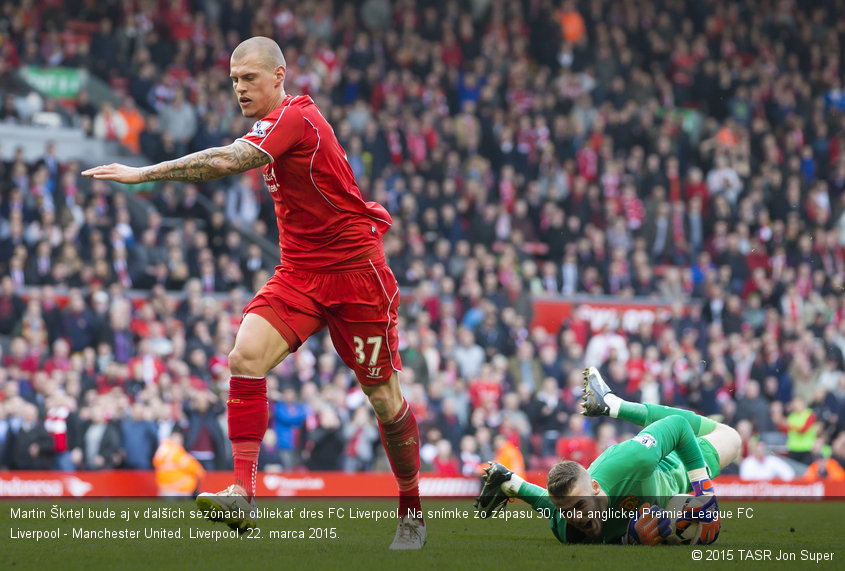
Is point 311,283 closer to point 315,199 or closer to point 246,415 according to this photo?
point 315,199

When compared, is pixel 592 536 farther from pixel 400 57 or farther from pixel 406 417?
pixel 400 57

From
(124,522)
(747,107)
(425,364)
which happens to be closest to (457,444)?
(425,364)

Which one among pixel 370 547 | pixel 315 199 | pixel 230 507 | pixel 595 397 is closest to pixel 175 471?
pixel 370 547

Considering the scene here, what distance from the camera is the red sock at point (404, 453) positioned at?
689 cm

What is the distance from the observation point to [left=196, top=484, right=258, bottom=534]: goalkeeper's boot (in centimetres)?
591

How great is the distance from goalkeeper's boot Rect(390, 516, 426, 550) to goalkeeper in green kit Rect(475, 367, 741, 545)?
38 cm

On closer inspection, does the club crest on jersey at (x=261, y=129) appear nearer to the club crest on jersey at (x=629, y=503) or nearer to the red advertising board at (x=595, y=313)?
the club crest on jersey at (x=629, y=503)

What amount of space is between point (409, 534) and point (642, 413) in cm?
180

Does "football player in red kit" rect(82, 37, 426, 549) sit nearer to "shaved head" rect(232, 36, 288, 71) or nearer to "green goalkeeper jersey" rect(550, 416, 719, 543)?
"shaved head" rect(232, 36, 288, 71)

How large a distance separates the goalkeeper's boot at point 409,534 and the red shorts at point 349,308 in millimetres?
811

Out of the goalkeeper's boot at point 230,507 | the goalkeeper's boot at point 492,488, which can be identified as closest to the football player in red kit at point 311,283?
the goalkeeper's boot at point 230,507

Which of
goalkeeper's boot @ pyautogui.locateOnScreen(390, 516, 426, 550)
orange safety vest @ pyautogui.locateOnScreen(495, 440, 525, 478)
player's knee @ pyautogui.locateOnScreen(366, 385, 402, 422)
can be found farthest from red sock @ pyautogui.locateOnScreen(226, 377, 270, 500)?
orange safety vest @ pyautogui.locateOnScreen(495, 440, 525, 478)

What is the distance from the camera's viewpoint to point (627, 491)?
22.5ft

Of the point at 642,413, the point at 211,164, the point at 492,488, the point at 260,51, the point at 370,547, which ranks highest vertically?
the point at 260,51
